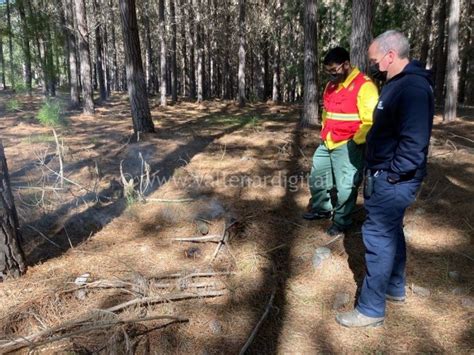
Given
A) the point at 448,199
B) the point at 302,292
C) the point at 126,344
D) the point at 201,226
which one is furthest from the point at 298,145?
the point at 126,344

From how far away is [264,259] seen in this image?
412 cm

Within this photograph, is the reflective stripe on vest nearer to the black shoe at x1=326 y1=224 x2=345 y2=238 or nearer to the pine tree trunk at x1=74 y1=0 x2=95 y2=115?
the black shoe at x1=326 y1=224 x2=345 y2=238

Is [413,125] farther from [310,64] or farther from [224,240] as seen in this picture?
[310,64]

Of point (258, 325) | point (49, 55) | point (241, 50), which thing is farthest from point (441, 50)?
point (258, 325)

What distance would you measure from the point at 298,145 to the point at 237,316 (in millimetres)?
5331

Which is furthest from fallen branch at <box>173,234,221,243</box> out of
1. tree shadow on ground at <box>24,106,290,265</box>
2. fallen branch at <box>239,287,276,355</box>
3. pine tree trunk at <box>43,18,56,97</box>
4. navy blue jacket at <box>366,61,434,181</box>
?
pine tree trunk at <box>43,18,56,97</box>

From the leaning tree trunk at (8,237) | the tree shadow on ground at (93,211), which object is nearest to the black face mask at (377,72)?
the leaning tree trunk at (8,237)

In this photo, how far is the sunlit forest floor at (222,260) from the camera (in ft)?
9.98

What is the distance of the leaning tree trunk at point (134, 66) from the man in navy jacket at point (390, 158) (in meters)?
7.46

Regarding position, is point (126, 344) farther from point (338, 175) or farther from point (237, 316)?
point (338, 175)

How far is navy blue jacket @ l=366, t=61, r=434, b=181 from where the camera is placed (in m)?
2.69

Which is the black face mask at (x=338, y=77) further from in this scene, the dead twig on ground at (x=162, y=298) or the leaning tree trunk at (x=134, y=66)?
the leaning tree trunk at (x=134, y=66)

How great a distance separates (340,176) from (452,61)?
30.2 ft

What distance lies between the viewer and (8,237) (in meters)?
3.61
